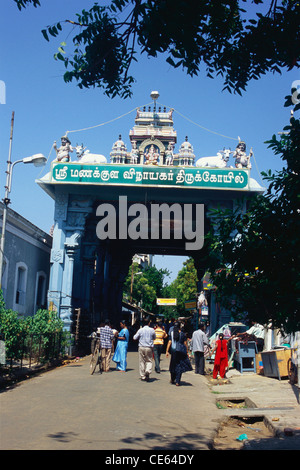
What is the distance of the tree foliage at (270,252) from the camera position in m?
4.57

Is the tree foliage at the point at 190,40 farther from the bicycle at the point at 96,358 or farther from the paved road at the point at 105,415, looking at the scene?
the bicycle at the point at 96,358

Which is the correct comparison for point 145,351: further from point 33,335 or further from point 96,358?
point 33,335

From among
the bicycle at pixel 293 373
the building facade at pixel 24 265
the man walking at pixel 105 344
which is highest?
the building facade at pixel 24 265

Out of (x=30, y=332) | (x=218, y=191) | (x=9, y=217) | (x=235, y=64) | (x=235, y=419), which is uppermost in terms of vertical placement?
(x=218, y=191)

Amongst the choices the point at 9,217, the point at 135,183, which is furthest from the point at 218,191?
the point at 9,217

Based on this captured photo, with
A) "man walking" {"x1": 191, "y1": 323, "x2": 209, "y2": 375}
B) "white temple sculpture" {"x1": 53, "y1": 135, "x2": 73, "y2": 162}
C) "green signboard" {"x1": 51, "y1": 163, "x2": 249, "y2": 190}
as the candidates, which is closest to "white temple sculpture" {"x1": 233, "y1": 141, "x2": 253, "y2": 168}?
"green signboard" {"x1": 51, "y1": 163, "x2": 249, "y2": 190}

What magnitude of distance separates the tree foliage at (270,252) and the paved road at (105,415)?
2498mm

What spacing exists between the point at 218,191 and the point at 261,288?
54.0 ft

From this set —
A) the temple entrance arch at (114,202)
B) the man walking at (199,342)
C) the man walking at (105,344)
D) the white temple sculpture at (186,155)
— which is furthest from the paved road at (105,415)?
the white temple sculpture at (186,155)

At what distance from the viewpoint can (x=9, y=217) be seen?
17578 millimetres

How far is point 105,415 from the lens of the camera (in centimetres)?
812

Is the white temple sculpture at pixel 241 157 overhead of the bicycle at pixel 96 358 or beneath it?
overhead

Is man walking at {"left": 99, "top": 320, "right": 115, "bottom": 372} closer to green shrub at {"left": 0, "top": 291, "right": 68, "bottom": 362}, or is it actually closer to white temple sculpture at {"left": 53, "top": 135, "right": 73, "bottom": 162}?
green shrub at {"left": 0, "top": 291, "right": 68, "bottom": 362}
